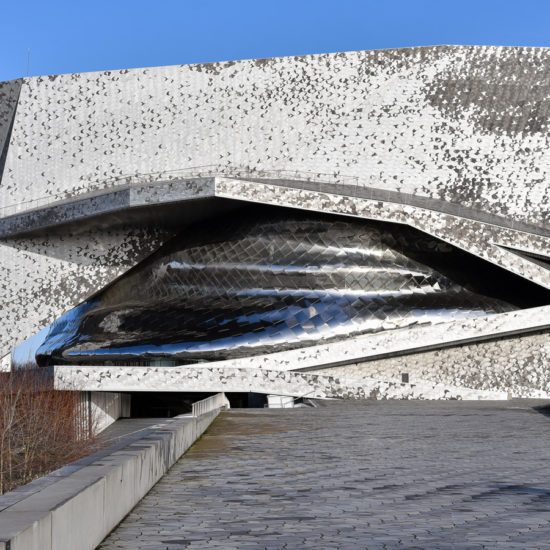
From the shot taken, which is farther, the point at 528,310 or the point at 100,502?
the point at 528,310

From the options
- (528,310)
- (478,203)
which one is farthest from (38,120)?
(528,310)

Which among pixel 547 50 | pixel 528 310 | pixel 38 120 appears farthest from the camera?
pixel 38 120

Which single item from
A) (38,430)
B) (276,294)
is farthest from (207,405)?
(276,294)

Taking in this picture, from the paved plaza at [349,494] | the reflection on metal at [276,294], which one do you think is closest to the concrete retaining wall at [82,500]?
the paved plaza at [349,494]

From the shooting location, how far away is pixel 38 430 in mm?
19875

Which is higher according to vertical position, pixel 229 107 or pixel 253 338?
pixel 229 107

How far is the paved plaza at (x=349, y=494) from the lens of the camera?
431 centimetres

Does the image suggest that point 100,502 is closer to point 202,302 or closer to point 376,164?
point 202,302

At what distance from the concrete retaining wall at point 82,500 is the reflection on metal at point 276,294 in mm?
17060

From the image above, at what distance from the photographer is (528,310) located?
905 inches

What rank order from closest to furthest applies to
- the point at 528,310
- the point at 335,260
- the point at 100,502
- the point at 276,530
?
the point at 100,502 → the point at 276,530 → the point at 528,310 → the point at 335,260

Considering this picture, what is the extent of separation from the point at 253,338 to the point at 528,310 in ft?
22.8

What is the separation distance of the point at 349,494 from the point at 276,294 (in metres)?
19.1

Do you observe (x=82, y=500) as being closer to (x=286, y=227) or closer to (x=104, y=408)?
(x=104, y=408)
